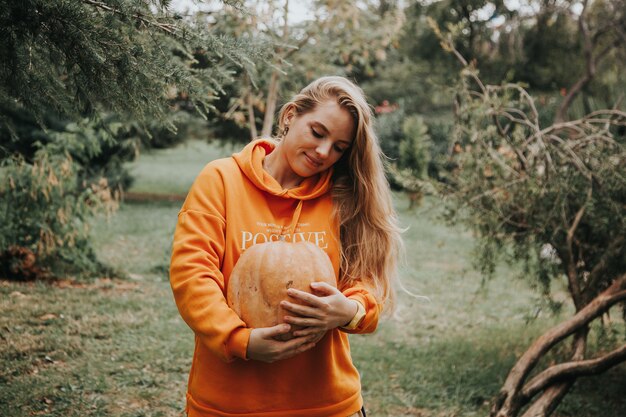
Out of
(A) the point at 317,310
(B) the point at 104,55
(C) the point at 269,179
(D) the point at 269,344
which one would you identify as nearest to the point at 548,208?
(C) the point at 269,179

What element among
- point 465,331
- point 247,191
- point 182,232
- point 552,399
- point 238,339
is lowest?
point 465,331

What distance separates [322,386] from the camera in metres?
2.12

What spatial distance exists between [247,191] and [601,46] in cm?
1734

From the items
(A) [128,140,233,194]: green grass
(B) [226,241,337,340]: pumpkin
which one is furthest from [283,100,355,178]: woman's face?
(A) [128,140,233,194]: green grass

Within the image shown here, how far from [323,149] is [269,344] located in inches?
29.2

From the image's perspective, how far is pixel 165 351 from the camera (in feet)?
16.5

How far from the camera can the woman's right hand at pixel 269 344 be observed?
6.08ft

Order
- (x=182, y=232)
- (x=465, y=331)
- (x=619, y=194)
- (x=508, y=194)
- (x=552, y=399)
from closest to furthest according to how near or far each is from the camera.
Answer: (x=182, y=232) < (x=552, y=399) < (x=619, y=194) < (x=508, y=194) < (x=465, y=331)

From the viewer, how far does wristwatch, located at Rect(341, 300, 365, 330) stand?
2.01 m

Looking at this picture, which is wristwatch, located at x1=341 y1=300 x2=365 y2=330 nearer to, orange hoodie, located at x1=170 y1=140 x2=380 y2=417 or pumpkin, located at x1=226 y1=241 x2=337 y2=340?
orange hoodie, located at x1=170 y1=140 x2=380 y2=417

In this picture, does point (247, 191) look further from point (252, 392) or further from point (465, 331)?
point (465, 331)

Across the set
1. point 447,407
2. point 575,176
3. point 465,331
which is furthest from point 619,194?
point 465,331

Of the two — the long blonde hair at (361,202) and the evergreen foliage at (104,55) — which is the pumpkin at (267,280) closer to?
the long blonde hair at (361,202)

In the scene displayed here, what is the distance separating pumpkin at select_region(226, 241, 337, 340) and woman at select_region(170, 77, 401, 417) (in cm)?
6
